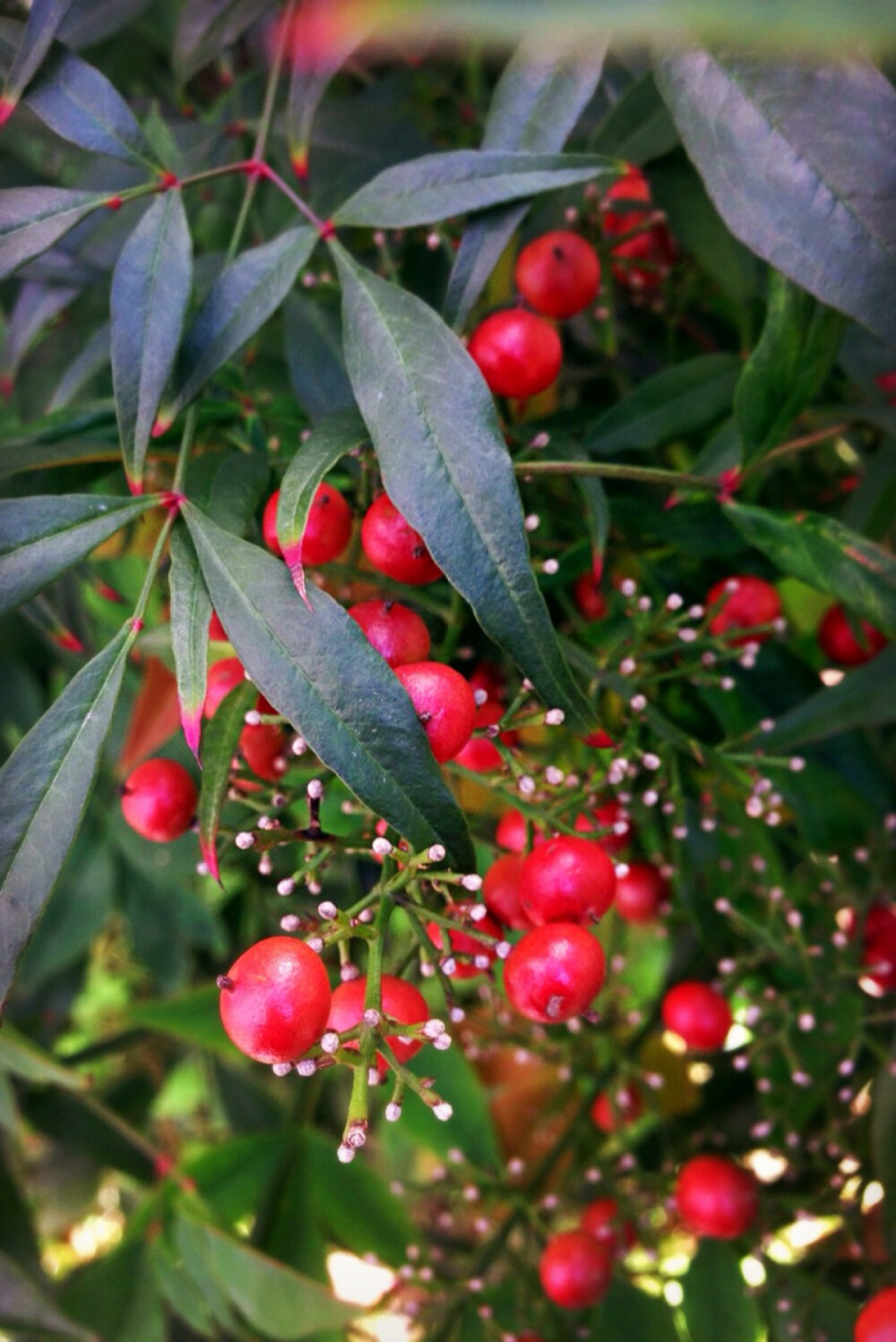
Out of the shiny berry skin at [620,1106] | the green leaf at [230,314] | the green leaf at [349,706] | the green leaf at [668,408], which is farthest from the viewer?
the shiny berry skin at [620,1106]

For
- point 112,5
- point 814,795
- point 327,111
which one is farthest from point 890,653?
point 112,5

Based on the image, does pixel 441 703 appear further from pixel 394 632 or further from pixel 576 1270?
pixel 576 1270

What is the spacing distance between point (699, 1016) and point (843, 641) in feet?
0.84

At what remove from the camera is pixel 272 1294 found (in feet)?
2.25

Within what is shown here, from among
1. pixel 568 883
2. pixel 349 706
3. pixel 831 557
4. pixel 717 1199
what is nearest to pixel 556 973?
pixel 568 883

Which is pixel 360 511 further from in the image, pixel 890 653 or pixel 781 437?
pixel 890 653

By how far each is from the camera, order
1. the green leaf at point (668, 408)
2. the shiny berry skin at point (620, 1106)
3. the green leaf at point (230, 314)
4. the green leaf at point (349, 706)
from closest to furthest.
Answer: the green leaf at point (349, 706) → the green leaf at point (230, 314) → the green leaf at point (668, 408) → the shiny berry skin at point (620, 1106)

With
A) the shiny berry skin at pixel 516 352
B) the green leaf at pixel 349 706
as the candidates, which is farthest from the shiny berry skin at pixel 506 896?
the shiny berry skin at pixel 516 352

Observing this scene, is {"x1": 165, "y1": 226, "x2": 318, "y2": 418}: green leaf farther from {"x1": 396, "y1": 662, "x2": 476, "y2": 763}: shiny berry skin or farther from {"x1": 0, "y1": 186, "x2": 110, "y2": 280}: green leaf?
{"x1": 396, "y1": 662, "x2": 476, "y2": 763}: shiny berry skin

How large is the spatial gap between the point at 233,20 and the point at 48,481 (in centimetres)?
33

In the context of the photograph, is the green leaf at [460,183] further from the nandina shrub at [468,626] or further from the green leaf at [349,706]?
the green leaf at [349,706]

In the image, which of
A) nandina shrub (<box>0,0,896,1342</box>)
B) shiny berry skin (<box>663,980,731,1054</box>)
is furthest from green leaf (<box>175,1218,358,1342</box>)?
shiny berry skin (<box>663,980,731,1054</box>)

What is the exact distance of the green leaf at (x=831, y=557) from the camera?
0.49 metres

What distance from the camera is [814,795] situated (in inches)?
25.9
